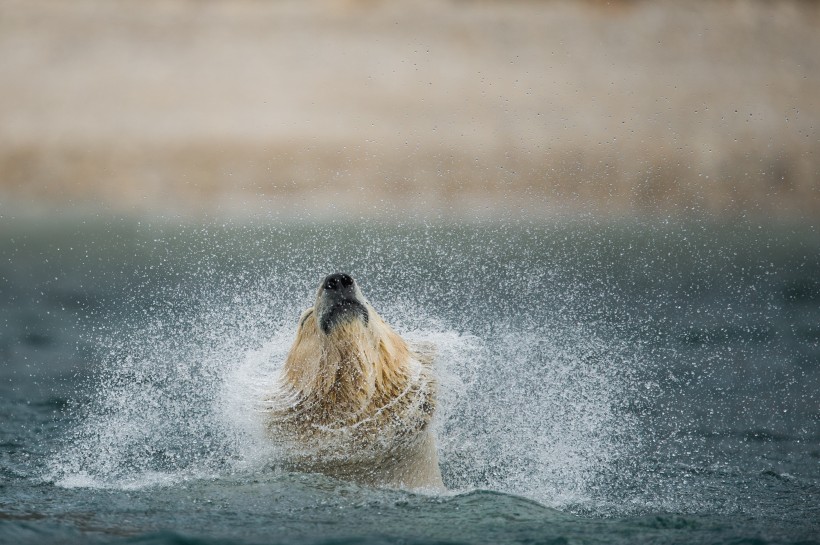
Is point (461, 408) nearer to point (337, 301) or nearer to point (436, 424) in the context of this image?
point (436, 424)

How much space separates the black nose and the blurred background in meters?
30.3

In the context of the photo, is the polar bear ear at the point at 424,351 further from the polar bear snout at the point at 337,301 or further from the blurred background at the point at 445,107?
the blurred background at the point at 445,107

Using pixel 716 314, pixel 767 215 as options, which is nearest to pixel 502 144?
pixel 767 215

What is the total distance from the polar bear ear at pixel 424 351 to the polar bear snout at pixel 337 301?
0.92 metres

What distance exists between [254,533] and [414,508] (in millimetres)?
1087

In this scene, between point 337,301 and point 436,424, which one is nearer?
point 337,301

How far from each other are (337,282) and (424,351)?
3.94 feet

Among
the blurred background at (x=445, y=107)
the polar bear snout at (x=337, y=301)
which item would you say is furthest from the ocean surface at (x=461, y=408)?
the blurred background at (x=445, y=107)

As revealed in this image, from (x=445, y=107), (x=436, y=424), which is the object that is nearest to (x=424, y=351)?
(x=436, y=424)

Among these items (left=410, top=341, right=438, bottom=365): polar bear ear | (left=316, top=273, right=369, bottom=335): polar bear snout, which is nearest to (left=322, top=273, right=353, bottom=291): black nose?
(left=316, top=273, right=369, bottom=335): polar bear snout

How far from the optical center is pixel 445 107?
48156 mm

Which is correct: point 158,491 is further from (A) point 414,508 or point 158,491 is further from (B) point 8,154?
(B) point 8,154

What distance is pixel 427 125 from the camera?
1864 inches

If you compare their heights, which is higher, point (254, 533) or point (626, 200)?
point (626, 200)
